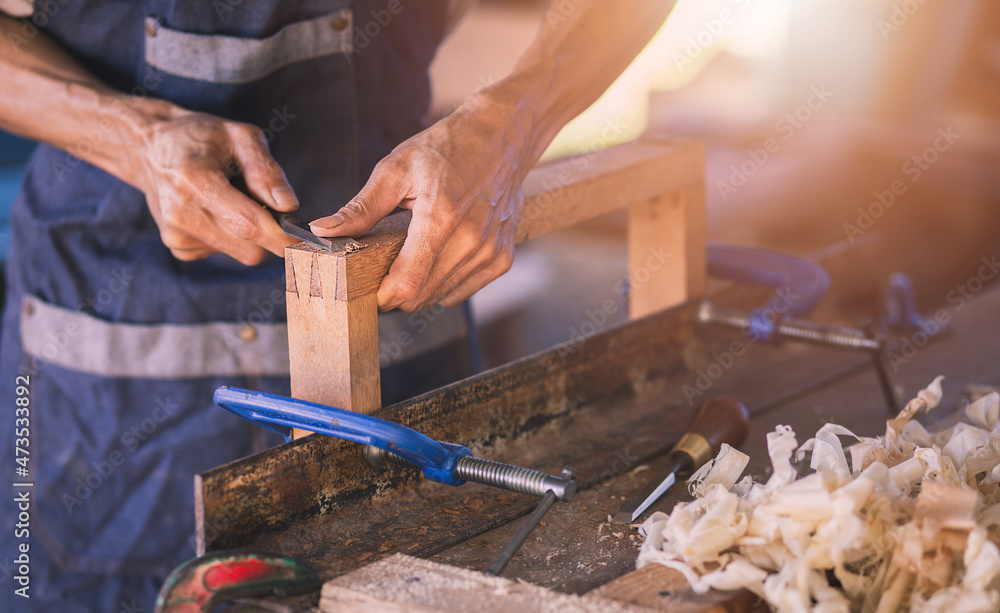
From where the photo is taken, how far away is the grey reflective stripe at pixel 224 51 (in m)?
1.33

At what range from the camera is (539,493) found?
0.89 metres

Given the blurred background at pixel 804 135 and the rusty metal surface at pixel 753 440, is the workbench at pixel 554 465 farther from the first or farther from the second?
the blurred background at pixel 804 135

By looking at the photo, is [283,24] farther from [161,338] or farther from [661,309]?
[661,309]

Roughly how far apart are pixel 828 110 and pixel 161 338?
8.94 feet

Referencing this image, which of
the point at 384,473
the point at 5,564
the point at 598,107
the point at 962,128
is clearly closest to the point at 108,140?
the point at 384,473

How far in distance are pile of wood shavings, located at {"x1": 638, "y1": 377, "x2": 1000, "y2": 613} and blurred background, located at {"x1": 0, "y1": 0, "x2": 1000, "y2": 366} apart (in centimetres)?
134

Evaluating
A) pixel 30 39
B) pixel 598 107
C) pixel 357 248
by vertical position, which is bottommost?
pixel 598 107

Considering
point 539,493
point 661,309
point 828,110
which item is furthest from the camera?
point 828,110

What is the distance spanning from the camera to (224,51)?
1336 millimetres

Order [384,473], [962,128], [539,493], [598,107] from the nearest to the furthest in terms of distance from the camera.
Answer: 1. [539,493]
2. [384,473]
3. [962,128]
4. [598,107]

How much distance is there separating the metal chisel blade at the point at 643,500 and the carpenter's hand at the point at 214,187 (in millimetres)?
483

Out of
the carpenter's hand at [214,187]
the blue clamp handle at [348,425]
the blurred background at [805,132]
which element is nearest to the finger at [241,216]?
the carpenter's hand at [214,187]

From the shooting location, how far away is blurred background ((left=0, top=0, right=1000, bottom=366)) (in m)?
2.56

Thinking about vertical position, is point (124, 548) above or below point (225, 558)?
below
